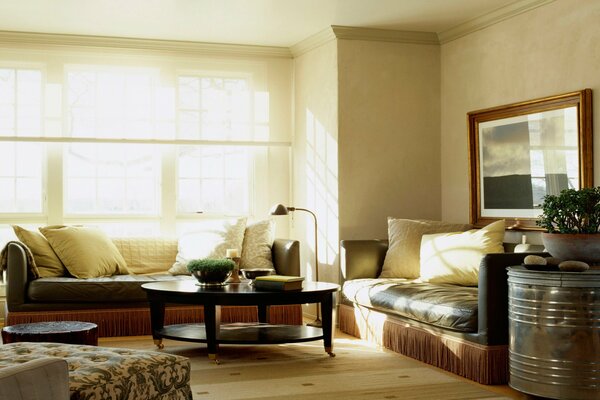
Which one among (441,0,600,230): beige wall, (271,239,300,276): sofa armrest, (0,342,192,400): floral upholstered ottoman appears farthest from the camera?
(271,239,300,276): sofa armrest

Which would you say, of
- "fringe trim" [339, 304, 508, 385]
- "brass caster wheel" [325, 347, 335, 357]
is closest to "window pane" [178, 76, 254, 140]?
"fringe trim" [339, 304, 508, 385]

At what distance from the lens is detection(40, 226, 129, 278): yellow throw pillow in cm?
638

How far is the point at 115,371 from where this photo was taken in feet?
10.0

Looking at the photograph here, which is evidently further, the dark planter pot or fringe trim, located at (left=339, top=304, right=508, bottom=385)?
fringe trim, located at (left=339, top=304, right=508, bottom=385)

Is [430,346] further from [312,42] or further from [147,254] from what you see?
[312,42]

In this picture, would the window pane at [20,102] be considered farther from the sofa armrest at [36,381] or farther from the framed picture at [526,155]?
the sofa armrest at [36,381]

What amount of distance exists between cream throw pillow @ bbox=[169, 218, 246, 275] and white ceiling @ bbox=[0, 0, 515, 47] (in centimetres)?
160

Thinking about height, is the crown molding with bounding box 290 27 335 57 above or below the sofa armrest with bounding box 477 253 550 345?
above

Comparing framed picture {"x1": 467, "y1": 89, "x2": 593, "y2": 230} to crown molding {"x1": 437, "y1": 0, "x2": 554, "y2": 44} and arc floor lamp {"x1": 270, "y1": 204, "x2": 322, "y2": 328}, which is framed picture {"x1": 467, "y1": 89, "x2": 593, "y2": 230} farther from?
arc floor lamp {"x1": 270, "y1": 204, "x2": 322, "y2": 328}

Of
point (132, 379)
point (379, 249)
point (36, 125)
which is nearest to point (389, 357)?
point (379, 249)

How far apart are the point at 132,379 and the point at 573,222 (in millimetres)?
2500

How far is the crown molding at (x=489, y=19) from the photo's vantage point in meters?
5.92

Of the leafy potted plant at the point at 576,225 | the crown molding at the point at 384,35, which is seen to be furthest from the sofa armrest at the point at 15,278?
the leafy potted plant at the point at 576,225

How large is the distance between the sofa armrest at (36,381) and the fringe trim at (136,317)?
3828mm
